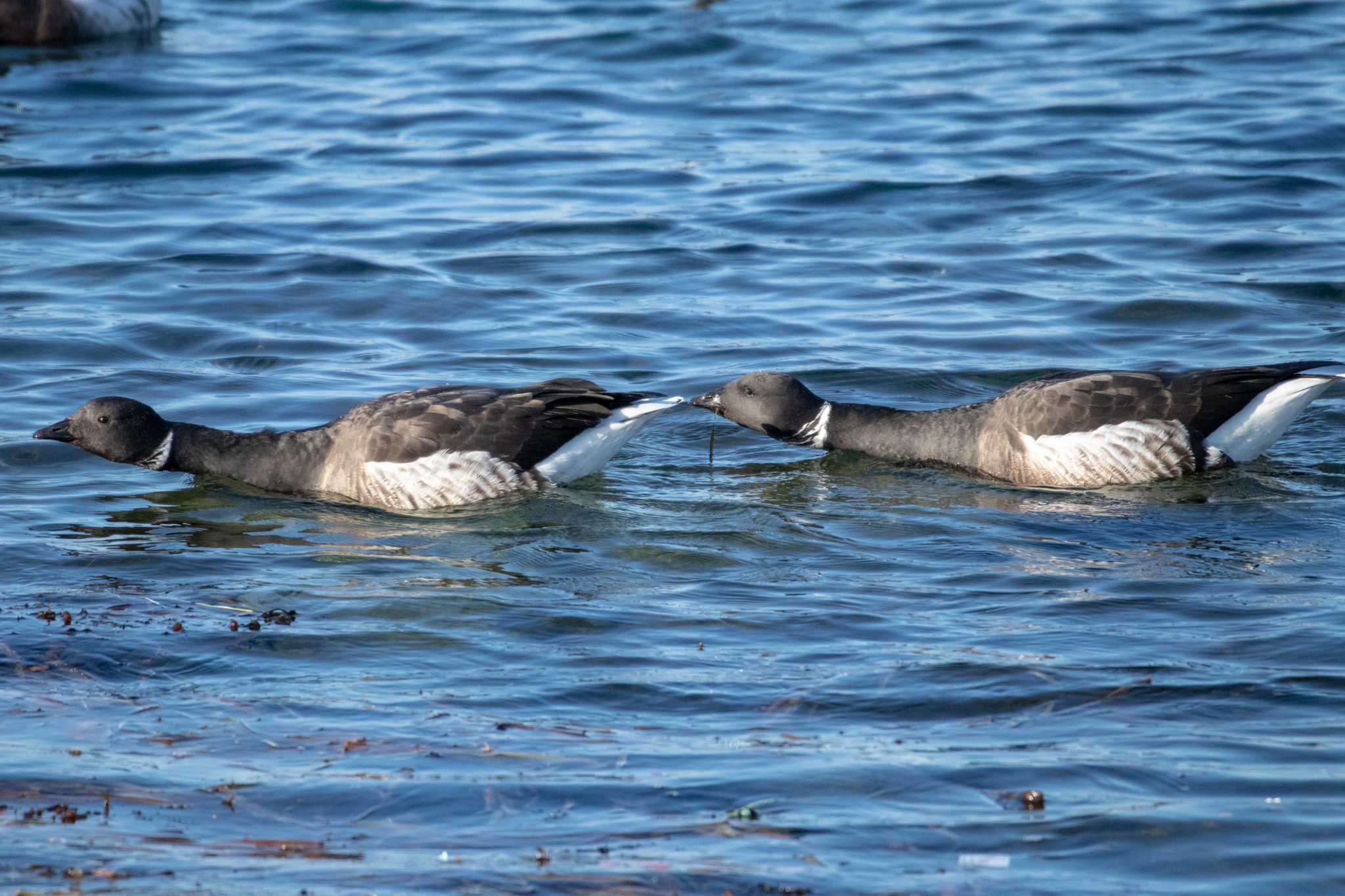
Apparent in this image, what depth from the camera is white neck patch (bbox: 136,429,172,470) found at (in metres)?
10.3

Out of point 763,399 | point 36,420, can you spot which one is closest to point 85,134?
point 36,420

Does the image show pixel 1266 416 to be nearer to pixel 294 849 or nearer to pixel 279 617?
pixel 279 617

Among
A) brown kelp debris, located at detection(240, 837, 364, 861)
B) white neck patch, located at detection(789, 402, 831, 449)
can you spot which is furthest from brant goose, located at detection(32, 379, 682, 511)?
brown kelp debris, located at detection(240, 837, 364, 861)

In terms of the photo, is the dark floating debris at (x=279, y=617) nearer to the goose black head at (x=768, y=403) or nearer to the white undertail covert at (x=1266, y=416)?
the goose black head at (x=768, y=403)

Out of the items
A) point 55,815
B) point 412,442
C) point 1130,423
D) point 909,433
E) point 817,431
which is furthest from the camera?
point 817,431

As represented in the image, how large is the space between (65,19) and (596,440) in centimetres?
1514

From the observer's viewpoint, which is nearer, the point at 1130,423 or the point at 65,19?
the point at 1130,423

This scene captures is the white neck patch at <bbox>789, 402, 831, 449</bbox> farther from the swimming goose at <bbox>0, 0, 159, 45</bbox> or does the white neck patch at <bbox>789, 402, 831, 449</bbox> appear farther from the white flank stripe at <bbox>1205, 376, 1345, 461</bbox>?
the swimming goose at <bbox>0, 0, 159, 45</bbox>

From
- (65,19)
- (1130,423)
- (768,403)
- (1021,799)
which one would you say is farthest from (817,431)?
(65,19)

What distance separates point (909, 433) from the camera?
10.9 m

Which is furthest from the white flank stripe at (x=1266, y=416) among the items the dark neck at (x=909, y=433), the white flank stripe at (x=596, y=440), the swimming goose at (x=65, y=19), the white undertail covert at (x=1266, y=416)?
the swimming goose at (x=65, y=19)

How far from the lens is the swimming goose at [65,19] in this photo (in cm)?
2172

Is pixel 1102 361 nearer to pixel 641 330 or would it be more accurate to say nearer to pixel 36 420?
pixel 641 330

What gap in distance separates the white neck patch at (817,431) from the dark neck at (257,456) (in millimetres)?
3114
